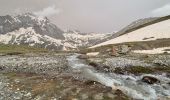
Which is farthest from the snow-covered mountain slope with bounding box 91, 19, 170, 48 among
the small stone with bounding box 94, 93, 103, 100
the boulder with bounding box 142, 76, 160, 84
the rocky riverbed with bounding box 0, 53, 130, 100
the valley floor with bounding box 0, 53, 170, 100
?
the small stone with bounding box 94, 93, 103, 100

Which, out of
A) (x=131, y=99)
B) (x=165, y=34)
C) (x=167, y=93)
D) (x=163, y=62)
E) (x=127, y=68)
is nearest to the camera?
(x=131, y=99)

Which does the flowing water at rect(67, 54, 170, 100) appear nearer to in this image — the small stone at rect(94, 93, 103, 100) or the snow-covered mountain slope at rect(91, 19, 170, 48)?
the small stone at rect(94, 93, 103, 100)

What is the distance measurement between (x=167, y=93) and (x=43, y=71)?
84.4 ft

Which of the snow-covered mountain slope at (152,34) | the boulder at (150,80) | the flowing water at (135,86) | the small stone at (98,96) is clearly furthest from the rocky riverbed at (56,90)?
the snow-covered mountain slope at (152,34)

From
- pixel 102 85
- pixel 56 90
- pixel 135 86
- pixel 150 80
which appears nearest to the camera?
pixel 56 90

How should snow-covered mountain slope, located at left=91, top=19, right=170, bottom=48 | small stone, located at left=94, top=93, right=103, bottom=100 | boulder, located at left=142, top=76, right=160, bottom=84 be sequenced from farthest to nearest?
snow-covered mountain slope, located at left=91, top=19, right=170, bottom=48 → boulder, located at left=142, top=76, right=160, bottom=84 → small stone, located at left=94, top=93, right=103, bottom=100

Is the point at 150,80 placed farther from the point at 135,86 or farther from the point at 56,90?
the point at 56,90

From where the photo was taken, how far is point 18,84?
132 ft

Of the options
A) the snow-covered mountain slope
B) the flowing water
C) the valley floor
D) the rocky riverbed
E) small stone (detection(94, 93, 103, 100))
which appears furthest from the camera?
the snow-covered mountain slope

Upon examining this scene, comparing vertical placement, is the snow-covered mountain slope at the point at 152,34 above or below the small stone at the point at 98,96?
above

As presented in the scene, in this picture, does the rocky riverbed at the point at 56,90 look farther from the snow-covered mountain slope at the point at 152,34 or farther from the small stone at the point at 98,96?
the snow-covered mountain slope at the point at 152,34

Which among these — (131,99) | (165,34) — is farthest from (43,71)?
(165,34)

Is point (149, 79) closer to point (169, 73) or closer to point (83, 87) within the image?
point (169, 73)

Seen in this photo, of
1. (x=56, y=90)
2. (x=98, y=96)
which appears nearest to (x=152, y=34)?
(x=56, y=90)
